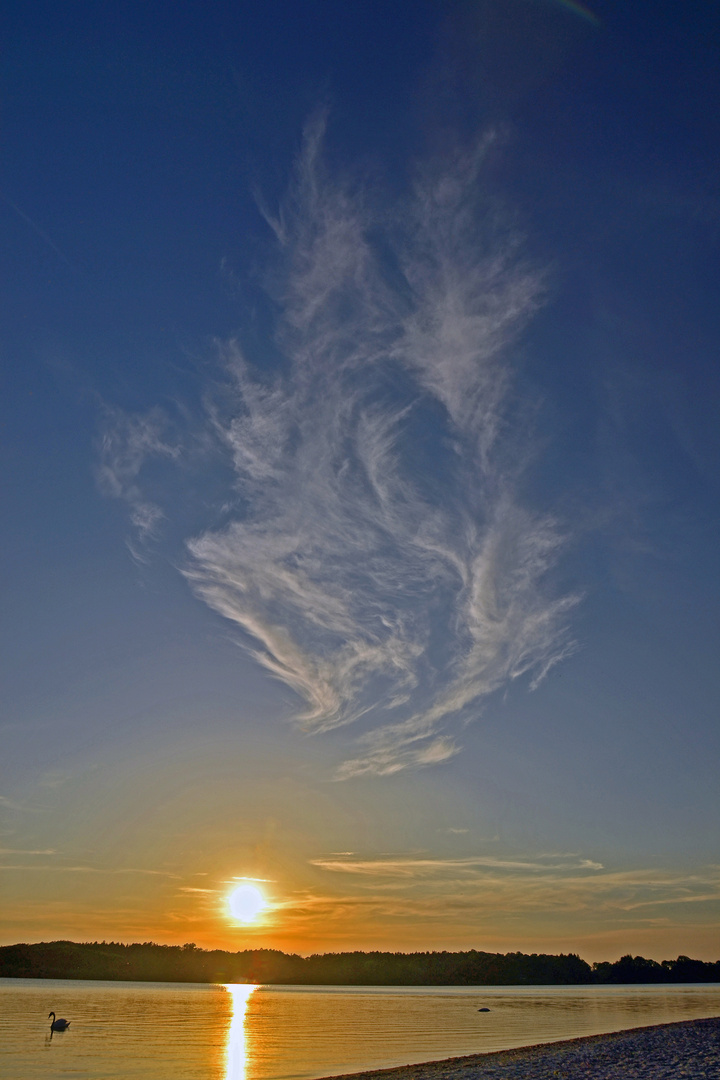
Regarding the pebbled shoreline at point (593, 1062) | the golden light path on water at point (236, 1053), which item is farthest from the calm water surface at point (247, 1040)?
the pebbled shoreline at point (593, 1062)

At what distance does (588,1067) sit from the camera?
43938mm

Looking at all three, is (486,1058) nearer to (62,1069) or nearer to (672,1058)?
(672,1058)

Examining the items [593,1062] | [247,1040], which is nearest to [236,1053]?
[247,1040]

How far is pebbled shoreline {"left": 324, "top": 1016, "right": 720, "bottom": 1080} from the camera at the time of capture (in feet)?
130

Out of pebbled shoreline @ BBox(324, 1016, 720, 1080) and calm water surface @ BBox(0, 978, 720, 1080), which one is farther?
calm water surface @ BBox(0, 978, 720, 1080)

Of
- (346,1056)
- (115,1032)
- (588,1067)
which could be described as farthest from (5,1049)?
(588,1067)

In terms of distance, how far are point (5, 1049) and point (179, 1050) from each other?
52.3ft

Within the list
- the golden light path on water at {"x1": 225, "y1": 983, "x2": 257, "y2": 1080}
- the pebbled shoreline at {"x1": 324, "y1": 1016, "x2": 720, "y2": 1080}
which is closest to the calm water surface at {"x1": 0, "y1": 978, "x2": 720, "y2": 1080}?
the golden light path on water at {"x1": 225, "y1": 983, "x2": 257, "y2": 1080}

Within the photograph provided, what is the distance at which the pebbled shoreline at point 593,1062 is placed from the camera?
3966 centimetres

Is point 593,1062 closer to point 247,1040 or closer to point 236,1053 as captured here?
point 236,1053

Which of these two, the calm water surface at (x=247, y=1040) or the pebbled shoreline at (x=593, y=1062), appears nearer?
the pebbled shoreline at (x=593, y=1062)

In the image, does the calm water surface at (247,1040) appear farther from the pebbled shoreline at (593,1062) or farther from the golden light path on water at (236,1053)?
the pebbled shoreline at (593,1062)

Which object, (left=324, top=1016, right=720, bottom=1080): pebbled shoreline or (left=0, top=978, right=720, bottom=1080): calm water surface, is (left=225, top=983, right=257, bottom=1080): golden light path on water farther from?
(left=324, top=1016, right=720, bottom=1080): pebbled shoreline

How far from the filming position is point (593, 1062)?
46594 millimetres
